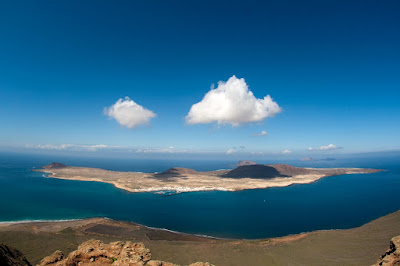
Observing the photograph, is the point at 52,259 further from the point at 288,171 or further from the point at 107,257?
the point at 288,171

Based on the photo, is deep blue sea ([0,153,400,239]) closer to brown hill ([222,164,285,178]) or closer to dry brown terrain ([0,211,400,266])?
dry brown terrain ([0,211,400,266])

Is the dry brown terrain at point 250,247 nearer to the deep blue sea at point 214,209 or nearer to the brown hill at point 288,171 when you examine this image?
the deep blue sea at point 214,209

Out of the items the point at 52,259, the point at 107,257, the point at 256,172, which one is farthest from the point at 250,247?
the point at 256,172

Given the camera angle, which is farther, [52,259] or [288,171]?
[288,171]

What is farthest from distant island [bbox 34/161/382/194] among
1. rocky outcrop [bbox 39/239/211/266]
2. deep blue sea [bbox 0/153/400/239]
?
rocky outcrop [bbox 39/239/211/266]

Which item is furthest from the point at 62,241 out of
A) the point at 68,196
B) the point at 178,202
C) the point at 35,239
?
the point at 68,196

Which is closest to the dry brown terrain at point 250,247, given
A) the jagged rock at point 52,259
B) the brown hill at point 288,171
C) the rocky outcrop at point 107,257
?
the rocky outcrop at point 107,257

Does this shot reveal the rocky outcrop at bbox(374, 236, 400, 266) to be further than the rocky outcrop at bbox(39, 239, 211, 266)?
Yes

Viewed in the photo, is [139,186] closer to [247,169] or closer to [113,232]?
[113,232]
